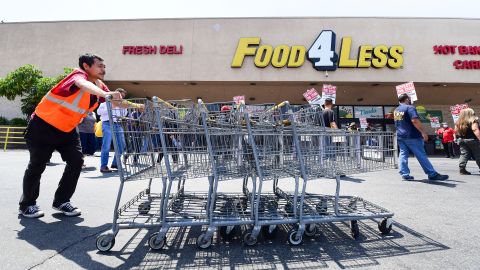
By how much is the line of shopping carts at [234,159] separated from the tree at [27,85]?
47.5ft

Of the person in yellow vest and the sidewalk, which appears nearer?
the sidewalk

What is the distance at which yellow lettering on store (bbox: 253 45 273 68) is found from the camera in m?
16.1

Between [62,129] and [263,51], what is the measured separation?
14344 mm

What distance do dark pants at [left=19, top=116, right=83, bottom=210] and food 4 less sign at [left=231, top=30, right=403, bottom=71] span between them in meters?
13.6

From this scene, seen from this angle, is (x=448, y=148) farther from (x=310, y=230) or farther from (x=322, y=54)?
(x=310, y=230)

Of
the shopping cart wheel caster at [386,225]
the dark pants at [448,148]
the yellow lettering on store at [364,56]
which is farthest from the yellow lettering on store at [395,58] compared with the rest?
the shopping cart wheel caster at [386,225]

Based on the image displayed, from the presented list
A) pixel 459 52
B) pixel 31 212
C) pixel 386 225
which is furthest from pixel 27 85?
pixel 459 52

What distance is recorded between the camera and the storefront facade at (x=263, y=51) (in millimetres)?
16094

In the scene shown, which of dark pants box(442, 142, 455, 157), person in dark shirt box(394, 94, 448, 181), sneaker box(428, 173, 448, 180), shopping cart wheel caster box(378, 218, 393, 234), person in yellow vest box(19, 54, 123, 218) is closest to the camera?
shopping cart wheel caster box(378, 218, 393, 234)

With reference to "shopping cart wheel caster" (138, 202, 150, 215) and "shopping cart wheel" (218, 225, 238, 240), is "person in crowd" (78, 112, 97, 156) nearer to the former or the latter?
"shopping cart wheel caster" (138, 202, 150, 215)

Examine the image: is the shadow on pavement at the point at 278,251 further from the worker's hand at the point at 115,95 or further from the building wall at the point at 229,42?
the building wall at the point at 229,42

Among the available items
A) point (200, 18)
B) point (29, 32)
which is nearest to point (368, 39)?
point (200, 18)

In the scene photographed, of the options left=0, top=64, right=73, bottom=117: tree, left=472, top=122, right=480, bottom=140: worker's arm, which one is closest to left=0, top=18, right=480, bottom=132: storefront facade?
left=0, top=64, right=73, bottom=117: tree

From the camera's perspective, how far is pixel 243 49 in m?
16.3
